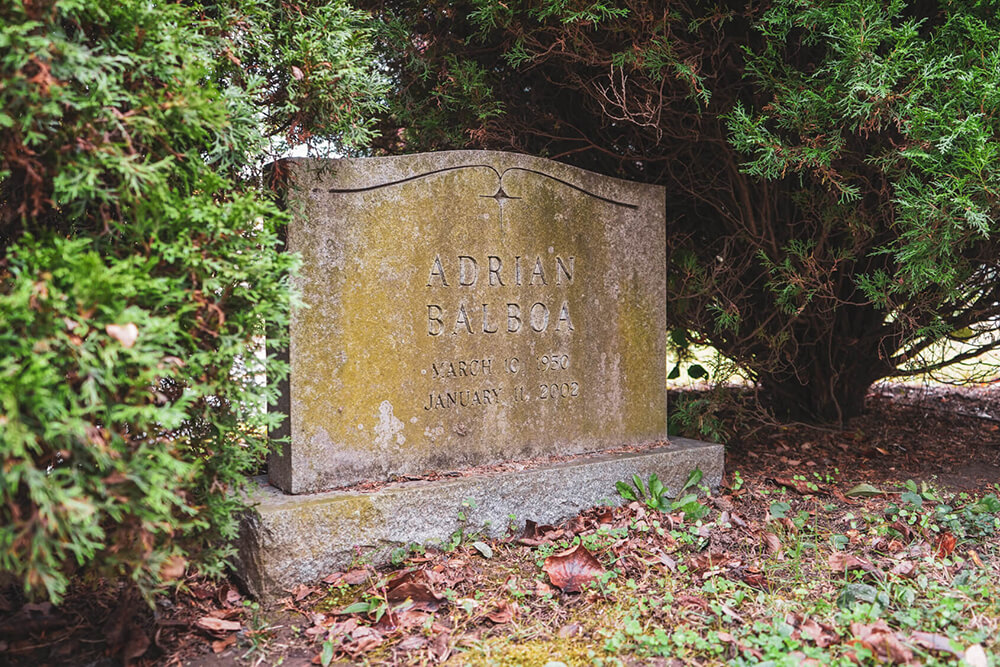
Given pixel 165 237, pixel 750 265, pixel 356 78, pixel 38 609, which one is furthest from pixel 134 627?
pixel 750 265

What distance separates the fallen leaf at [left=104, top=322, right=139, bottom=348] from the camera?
187cm

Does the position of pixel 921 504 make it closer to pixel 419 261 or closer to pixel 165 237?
pixel 419 261

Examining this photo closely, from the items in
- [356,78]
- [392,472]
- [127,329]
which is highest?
[356,78]

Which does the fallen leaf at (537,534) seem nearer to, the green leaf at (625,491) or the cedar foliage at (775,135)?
the green leaf at (625,491)

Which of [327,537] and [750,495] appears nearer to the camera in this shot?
[327,537]

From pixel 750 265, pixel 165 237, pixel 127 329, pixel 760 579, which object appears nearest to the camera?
pixel 127 329

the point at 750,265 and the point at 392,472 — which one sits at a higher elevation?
the point at 750,265

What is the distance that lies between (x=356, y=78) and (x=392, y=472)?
1577 mm

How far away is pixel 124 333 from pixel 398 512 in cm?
141

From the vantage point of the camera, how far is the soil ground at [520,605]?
2.33 m

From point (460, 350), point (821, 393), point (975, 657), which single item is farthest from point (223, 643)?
point (821, 393)

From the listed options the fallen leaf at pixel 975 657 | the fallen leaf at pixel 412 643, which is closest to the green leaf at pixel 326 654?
the fallen leaf at pixel 412 643

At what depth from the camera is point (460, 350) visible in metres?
3.31

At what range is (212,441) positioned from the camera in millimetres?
2439
